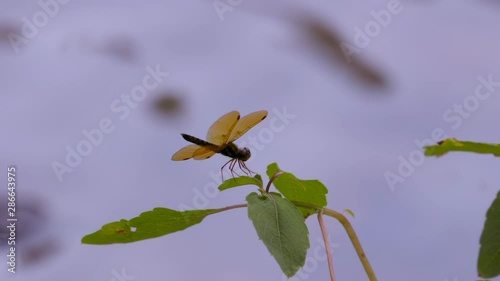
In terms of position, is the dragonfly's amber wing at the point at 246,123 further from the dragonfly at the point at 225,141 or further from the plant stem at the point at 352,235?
the plant stem at the point at 352,235

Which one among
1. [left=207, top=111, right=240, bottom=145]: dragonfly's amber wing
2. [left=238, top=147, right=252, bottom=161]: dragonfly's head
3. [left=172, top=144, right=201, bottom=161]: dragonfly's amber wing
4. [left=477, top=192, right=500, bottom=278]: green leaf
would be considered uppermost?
[left=207, top=111, right=240, bottom=145]: dragonfly's amber wing

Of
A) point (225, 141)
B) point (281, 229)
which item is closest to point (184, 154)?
point (225, 141)

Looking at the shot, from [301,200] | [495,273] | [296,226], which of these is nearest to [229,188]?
[301,200]

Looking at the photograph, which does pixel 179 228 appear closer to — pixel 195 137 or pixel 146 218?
pixel 146 218

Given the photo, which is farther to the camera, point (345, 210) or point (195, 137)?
point (195, 137)

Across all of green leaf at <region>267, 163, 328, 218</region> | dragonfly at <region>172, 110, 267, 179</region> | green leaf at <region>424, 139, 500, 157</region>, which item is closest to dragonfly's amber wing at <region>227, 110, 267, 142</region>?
dragonfly at <region>172, 110, 267, 179</region>

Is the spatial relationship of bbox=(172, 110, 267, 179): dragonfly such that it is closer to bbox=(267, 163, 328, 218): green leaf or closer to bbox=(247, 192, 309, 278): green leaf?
bbox=(267, 163, 328, 218): green leaf
